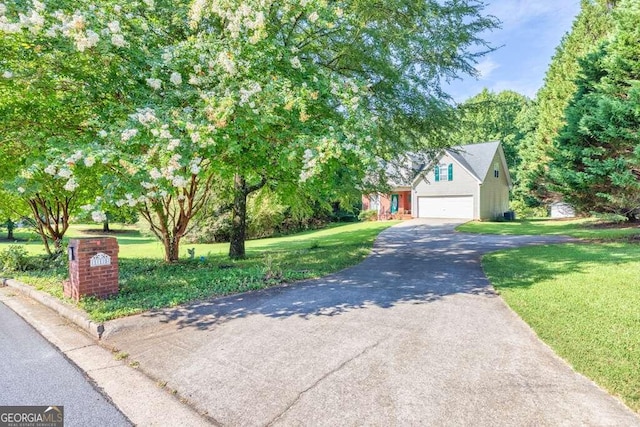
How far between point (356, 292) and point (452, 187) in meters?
24.1

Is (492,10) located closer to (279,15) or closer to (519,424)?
(279,15)

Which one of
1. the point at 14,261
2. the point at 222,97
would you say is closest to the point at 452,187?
the point at 222,97

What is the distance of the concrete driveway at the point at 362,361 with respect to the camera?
121 inches

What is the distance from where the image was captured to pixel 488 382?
3514 millimetres

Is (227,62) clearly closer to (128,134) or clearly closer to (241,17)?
(241,17)

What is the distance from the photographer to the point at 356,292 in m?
7.05

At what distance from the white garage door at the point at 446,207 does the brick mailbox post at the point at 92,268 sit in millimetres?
26556

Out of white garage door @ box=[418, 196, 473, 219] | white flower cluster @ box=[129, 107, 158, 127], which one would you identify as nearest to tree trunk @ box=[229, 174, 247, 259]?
white flower cluster @ box=[129, 107, 158, 127]

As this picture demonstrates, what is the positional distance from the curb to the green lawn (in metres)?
6.29

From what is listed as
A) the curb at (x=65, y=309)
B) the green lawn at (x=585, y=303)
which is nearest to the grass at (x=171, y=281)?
the curb at (x=65, y=309)

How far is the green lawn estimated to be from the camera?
3762 mm

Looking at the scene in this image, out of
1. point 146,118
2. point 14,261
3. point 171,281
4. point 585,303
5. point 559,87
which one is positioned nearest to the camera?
point 146,118

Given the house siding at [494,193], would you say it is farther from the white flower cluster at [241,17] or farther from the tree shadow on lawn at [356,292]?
the white flower cluster at [241,17]

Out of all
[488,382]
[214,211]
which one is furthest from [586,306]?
[214,211]
